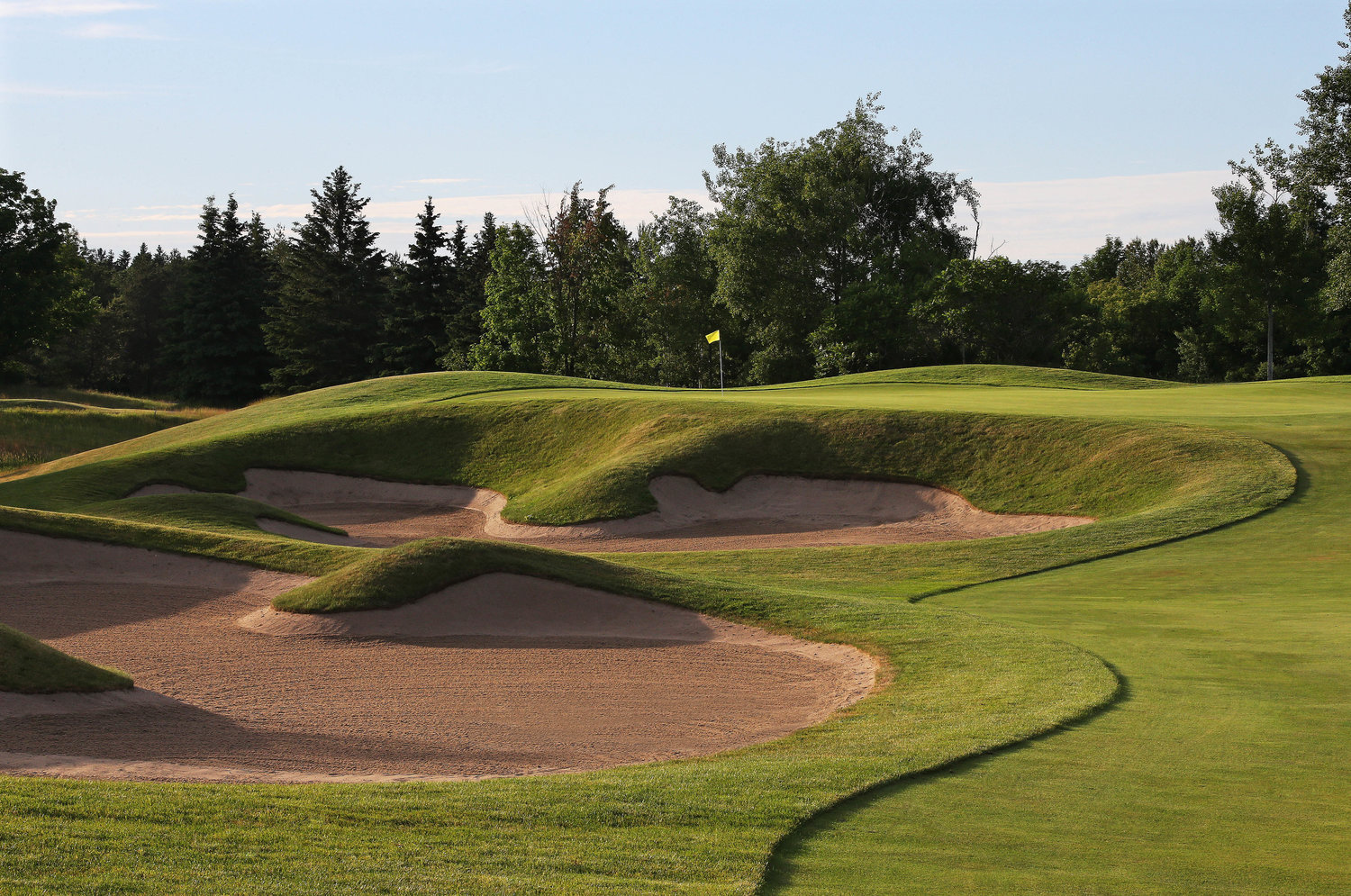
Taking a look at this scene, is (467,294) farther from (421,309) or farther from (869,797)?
(869,797)

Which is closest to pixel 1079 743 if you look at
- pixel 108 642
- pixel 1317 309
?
pixel 108 642

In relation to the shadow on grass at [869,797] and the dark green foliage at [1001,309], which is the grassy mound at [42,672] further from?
the dark green foliage at [1001,309]

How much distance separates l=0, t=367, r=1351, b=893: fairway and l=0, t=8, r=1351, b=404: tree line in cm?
2400

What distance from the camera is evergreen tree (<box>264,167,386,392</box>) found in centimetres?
7725

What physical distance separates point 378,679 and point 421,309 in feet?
222

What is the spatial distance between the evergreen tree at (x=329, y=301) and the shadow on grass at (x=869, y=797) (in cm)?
7173

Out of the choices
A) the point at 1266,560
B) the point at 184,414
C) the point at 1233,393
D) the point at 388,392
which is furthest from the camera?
the point at 184,414

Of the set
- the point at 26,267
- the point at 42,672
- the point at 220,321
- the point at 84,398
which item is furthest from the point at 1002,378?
the point at 220,321

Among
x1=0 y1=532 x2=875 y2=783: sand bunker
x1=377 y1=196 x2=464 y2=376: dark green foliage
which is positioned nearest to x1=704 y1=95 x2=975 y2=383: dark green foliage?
x1=377 y1=196 x2=464 y2=376: dark green foliage

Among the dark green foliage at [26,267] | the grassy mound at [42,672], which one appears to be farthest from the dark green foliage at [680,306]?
the grassy mound at [42,672]

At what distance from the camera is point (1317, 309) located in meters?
60.2

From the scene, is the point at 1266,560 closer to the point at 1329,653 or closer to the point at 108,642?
the point at 1329,653

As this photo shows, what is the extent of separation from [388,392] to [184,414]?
20.9 meters

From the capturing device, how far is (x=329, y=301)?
78.9m
